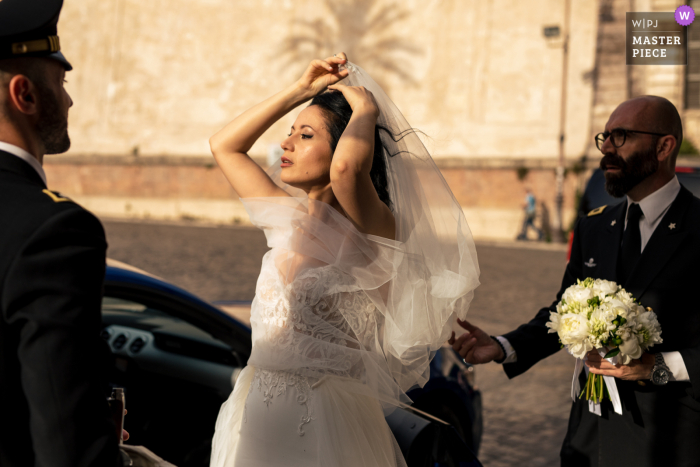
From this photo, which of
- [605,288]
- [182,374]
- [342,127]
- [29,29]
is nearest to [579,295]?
[605,288]

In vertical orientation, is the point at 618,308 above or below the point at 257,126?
below

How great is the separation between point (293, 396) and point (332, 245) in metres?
0.53

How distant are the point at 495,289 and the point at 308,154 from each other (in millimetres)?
8034

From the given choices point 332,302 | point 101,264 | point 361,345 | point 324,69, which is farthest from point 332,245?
point 101,264

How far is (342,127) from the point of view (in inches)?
89.6

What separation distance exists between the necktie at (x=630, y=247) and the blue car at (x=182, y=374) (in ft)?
3.15

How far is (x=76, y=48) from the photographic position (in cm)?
2373

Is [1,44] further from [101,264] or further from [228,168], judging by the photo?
[228,168]

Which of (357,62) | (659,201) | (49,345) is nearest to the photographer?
(49,345)

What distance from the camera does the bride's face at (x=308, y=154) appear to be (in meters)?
2.22

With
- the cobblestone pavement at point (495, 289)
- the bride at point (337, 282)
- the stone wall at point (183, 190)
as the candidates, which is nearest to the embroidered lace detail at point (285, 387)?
the bride at point (337, 282)

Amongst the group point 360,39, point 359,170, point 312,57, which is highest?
point 360,39

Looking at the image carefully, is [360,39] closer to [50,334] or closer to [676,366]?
[676,366]

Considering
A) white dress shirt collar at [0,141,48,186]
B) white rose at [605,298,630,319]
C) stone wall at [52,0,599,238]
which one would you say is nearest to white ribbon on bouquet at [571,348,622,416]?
white rose at [605,298,630,319]
